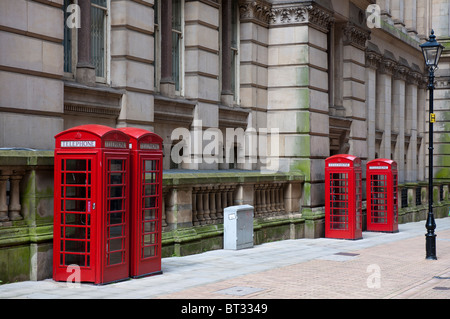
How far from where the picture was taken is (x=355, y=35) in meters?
25.9

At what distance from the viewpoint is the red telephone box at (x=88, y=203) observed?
11891 millimetres

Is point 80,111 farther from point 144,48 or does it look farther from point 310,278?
point 310,278

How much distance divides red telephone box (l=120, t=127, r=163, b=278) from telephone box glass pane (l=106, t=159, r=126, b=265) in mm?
308

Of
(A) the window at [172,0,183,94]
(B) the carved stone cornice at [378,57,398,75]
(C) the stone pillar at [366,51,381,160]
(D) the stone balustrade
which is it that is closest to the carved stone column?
(D) the stone balustrade

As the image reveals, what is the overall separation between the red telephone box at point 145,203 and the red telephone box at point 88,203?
0.39m

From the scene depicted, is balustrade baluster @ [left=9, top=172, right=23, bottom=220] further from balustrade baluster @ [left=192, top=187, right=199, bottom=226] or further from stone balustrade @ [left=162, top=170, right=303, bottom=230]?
balustrade baluster @ [left=192, top=187, right=199, bottom=226]

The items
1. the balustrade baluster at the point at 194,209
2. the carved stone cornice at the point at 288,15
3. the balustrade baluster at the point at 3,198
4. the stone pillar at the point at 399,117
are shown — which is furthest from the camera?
the stone pillar at the point at 399,117

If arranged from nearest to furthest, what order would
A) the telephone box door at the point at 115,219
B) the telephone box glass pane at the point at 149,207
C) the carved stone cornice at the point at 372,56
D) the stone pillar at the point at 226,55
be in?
the telephone box door at the point at 115,219 < the telephone box glass pane at the point at 149,207 < the stone pillar at the point at 226,55 < the carved stone cornice at the point at 372,56

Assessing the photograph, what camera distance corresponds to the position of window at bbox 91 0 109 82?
52.5 feet

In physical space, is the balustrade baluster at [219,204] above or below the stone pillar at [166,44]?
below

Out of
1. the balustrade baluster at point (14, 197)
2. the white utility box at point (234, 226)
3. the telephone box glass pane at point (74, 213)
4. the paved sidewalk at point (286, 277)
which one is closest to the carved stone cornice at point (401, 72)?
the paved sidewalk at point (286, 277)

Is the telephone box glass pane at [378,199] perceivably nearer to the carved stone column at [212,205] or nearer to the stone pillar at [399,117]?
the carved stone column at [212,205]
